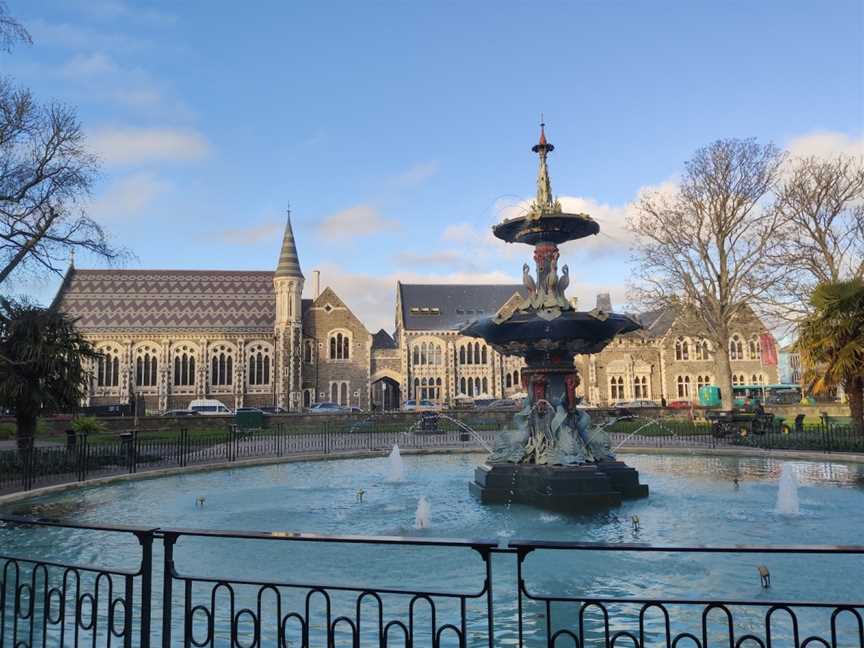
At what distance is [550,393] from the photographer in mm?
13477

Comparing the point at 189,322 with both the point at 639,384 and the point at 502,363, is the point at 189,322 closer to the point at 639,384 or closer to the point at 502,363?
the point at 502,363

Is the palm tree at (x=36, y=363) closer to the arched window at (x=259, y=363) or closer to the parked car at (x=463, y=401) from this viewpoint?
the arched window at (x=259, y=363)

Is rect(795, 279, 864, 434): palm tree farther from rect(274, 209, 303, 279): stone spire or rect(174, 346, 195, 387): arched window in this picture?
rect(174, 346, 195, 387): arched window

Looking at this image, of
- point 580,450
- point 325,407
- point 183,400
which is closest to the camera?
point 580,450

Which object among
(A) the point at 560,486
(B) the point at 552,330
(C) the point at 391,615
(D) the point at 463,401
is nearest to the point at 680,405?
(D) the point at 463,401

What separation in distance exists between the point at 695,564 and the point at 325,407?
152 feet

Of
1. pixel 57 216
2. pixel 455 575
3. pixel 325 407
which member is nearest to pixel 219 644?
pixel 455 575

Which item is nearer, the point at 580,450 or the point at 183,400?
the point at 580,450

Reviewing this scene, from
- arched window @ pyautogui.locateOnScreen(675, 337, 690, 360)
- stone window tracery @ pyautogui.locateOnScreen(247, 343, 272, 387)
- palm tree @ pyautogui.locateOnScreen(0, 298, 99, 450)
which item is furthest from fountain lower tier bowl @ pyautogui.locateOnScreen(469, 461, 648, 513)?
arched window @ pyautogui.locateOnScreen(675, 337, 690, 360)

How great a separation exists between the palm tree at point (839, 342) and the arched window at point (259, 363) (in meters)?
47.3

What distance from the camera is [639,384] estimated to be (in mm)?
65188

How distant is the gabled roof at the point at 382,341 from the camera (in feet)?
208

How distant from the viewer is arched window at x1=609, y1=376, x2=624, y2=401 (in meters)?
65.1

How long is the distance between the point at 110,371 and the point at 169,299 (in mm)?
8843
